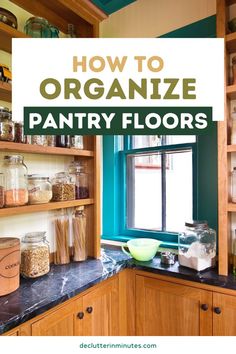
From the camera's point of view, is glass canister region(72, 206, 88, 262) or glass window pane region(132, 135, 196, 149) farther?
glass window pane region(132, 135, 196, 149)

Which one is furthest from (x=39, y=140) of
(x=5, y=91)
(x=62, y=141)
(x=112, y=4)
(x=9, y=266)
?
(x=112, y=4)

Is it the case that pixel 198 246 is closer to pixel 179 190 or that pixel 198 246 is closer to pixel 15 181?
pixel 179 190

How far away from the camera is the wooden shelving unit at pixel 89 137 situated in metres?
1.38

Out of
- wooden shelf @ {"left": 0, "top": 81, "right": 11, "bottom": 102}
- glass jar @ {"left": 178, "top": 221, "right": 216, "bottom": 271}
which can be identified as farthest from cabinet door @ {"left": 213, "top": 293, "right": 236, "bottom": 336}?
wooden shelf @ {"left": 0, "top": 81, "right": 11, "bottom": 102}

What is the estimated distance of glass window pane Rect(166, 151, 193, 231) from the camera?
187cm

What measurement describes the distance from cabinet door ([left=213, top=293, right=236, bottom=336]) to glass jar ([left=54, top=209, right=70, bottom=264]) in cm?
85

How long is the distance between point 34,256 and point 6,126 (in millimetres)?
663

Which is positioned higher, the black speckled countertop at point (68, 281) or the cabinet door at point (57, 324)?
the black speckled countertop at point (68, 281)

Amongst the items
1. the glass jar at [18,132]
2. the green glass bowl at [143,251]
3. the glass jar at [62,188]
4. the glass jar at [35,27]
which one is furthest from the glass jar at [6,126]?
the green glass bowl at [143,251]

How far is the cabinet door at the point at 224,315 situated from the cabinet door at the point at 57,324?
691mm

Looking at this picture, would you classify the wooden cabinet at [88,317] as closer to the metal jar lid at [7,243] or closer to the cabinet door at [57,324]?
the cabinet door at [57,324]

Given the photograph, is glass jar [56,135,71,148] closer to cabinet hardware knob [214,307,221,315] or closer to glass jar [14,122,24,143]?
glass jar [14,122,24,143]

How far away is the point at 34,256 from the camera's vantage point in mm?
1369
